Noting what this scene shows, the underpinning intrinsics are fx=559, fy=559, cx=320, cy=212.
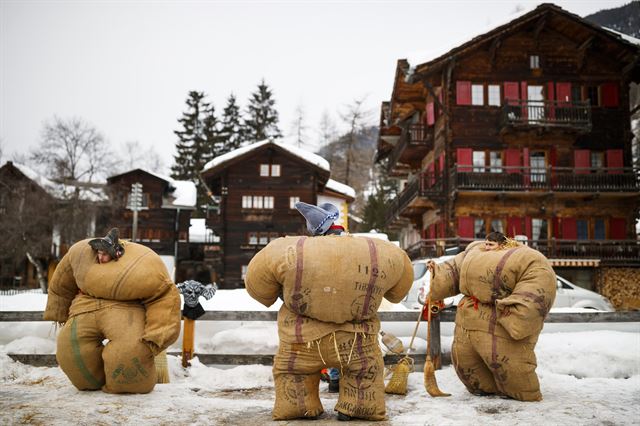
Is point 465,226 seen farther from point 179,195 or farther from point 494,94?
point 179,195

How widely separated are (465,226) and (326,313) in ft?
62.1

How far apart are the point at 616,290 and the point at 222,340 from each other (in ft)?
62.3

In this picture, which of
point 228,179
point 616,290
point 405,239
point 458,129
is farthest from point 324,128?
point 616,290

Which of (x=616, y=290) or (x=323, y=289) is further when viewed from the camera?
(x=616, y=290)

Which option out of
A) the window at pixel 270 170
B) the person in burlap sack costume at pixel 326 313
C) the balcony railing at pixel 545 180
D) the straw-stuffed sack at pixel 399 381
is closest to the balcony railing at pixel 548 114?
the balcony railing at pixel 545 180

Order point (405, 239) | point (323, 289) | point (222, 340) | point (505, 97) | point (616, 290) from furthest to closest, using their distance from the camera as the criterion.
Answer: point (405, 239) → point (505, 97) → point (616, 290) → point (222, 340) → point (323, 289)

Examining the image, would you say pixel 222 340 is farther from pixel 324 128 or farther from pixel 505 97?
pixel 324 128

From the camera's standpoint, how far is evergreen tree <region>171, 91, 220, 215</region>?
4700 cm

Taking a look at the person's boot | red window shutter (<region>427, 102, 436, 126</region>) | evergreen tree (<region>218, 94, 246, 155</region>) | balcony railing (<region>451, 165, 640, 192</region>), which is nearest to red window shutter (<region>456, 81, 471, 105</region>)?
red window shutter (<region>427, 102, 436, 126</region>)

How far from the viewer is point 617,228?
22.1m

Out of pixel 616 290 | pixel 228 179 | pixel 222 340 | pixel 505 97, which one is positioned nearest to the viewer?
pixel 222 340

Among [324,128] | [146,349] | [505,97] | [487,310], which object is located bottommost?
[146,349]

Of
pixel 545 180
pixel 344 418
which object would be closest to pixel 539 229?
pixel 545 180

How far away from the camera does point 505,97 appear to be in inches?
874
